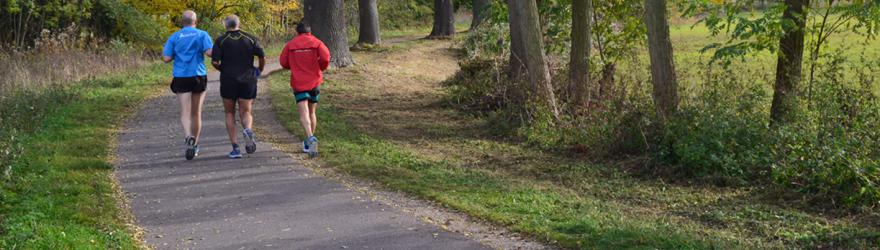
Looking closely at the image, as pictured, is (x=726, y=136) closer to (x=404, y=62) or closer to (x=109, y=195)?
(x=109, y=195)

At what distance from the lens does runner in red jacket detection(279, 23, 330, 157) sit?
1282 cm

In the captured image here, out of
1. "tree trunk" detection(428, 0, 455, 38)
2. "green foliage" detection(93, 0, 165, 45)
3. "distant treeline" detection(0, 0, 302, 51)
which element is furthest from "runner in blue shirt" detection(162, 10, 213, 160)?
"tree trunk" detection(428, 0, 455, 38)

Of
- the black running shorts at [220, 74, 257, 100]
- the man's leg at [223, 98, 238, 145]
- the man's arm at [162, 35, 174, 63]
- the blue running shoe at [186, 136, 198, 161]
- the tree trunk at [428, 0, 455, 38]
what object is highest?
the man's arm at [162, 35, 174, 63]

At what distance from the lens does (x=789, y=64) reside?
13477 millimetres

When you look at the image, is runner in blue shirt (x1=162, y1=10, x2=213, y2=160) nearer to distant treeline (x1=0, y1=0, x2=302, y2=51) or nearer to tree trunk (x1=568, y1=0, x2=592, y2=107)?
tree trunk (x1=568, y1=0, x2=592, y2=107)

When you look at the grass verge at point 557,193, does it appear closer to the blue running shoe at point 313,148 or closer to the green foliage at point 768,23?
the blue running shoe at point 313,148

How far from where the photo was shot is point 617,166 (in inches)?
513

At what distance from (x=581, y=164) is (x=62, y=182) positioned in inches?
241

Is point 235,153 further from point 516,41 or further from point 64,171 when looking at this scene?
point 516,41

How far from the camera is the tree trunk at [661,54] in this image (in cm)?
1345

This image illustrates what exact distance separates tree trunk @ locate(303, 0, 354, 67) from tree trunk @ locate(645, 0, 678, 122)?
13.7m

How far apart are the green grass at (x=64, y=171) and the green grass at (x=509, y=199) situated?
2.77 meters

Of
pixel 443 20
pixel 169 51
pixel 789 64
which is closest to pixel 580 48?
pixel 789 64

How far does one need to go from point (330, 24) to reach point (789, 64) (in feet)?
48.4
